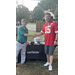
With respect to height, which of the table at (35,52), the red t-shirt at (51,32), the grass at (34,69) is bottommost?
the grass at (34,69)

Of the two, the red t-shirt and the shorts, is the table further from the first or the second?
the red t-shirt

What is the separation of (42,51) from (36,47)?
285 mm

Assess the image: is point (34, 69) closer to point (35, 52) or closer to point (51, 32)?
point (35, 52)

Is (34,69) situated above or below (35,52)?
below

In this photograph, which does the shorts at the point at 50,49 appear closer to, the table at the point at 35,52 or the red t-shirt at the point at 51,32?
the red t-shirt at the point at 51,32

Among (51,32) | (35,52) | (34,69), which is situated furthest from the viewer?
(35,52)

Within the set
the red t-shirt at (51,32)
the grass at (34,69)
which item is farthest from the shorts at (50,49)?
the grass at (34,69)

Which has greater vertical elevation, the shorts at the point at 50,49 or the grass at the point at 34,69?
the shorts at the point at 50,49

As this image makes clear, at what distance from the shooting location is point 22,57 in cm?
288

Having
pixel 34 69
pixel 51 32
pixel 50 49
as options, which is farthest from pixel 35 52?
pixel 51 32

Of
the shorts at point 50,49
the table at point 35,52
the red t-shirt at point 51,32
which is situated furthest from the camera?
the table at point 35,52

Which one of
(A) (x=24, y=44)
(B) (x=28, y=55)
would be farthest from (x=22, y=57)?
(A) (x=24, y=44)

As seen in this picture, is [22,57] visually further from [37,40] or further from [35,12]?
[35,12]

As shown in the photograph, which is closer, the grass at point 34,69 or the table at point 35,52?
the grass at point 34,69
